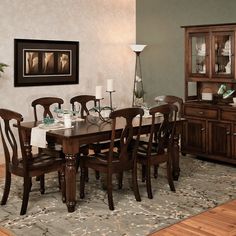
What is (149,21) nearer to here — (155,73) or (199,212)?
(155,73)

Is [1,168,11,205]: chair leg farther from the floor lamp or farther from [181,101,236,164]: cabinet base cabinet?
the floor lamp

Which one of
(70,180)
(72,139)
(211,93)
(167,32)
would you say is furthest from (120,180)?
(167,32)

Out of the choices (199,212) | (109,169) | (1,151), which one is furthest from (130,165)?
(1,151)

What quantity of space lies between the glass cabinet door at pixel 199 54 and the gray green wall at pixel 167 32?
1.89 feet

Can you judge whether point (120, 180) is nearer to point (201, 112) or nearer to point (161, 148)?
point (161, 148)

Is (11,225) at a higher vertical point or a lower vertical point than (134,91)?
lower

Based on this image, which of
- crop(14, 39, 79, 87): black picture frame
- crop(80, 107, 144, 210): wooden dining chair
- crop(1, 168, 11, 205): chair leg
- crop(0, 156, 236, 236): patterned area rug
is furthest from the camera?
crop(14, 39, 79, 87): black picture frame

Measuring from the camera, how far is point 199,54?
5891mm

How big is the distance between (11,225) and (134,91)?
4.23 meters

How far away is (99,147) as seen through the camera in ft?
16.0

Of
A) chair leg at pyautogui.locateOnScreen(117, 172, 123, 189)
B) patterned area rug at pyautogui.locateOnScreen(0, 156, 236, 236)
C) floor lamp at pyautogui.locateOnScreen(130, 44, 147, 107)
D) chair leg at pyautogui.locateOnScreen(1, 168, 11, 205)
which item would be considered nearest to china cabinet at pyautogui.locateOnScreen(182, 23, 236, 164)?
patterned area rug at pyautogui.locateOnScreen(0, 156, 236, 236)

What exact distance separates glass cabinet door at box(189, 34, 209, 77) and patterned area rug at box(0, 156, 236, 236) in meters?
1.53

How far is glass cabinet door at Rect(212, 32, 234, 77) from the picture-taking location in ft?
18.2

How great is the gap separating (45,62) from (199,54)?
2328 millimetres
